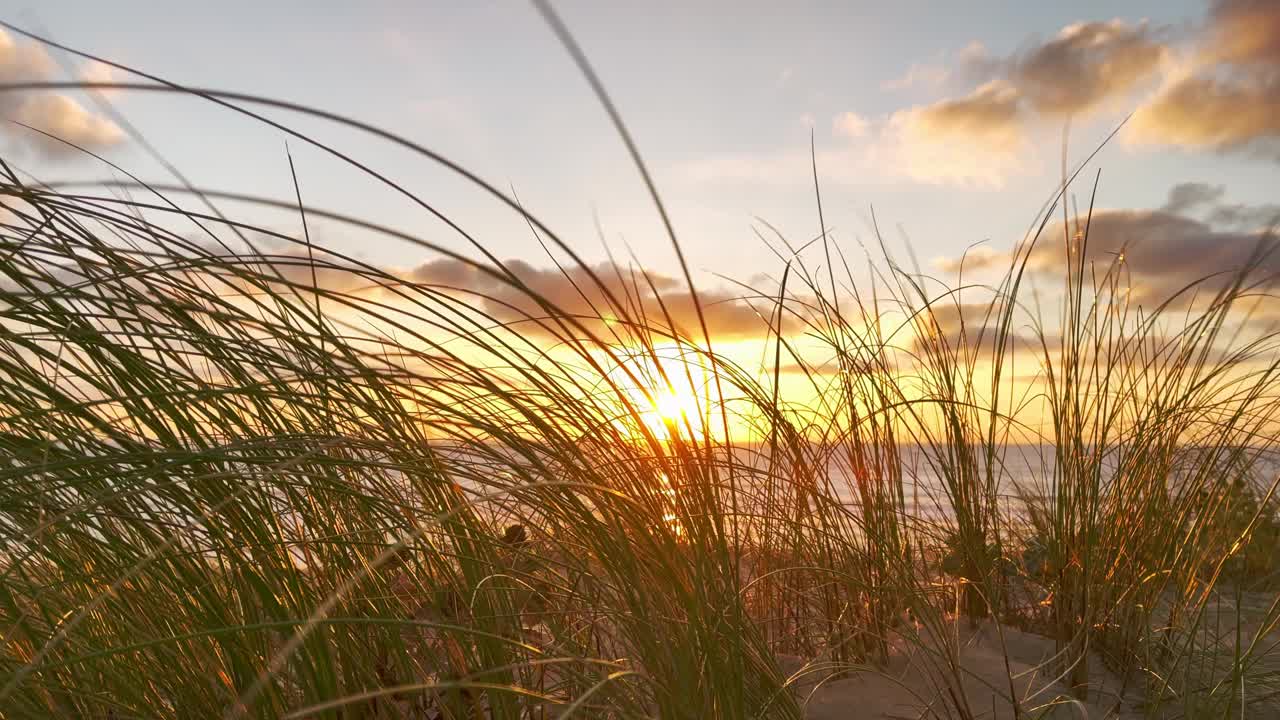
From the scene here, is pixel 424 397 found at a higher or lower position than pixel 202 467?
higher

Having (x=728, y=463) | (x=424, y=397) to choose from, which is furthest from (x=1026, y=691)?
(x=424, y=397)

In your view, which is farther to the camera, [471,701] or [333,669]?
[471,701]

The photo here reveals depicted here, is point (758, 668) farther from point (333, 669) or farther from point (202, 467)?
point (202, 467)

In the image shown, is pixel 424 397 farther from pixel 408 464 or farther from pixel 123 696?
pixel 123 696

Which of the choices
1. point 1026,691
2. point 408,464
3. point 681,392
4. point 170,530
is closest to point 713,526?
point 681,392

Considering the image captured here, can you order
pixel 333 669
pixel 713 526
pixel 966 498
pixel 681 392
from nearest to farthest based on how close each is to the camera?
pixel 333 669 → pixel 713 526 → pixel 681 392 → pixel 966 498

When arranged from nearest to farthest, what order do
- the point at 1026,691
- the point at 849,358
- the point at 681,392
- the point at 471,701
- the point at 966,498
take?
the point at 681,392 < the point at 471,701 < the point at 1026,691 < the point at 966,498 < the point at 849,358

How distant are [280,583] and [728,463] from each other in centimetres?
77

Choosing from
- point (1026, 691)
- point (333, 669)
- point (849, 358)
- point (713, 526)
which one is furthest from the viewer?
point (849, 358)

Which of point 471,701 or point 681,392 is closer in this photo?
point 681,392

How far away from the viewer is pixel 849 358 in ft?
8.58

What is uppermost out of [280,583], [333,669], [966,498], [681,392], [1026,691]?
[681,392]

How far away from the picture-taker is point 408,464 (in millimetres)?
1438

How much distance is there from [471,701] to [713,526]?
0.73 metres
